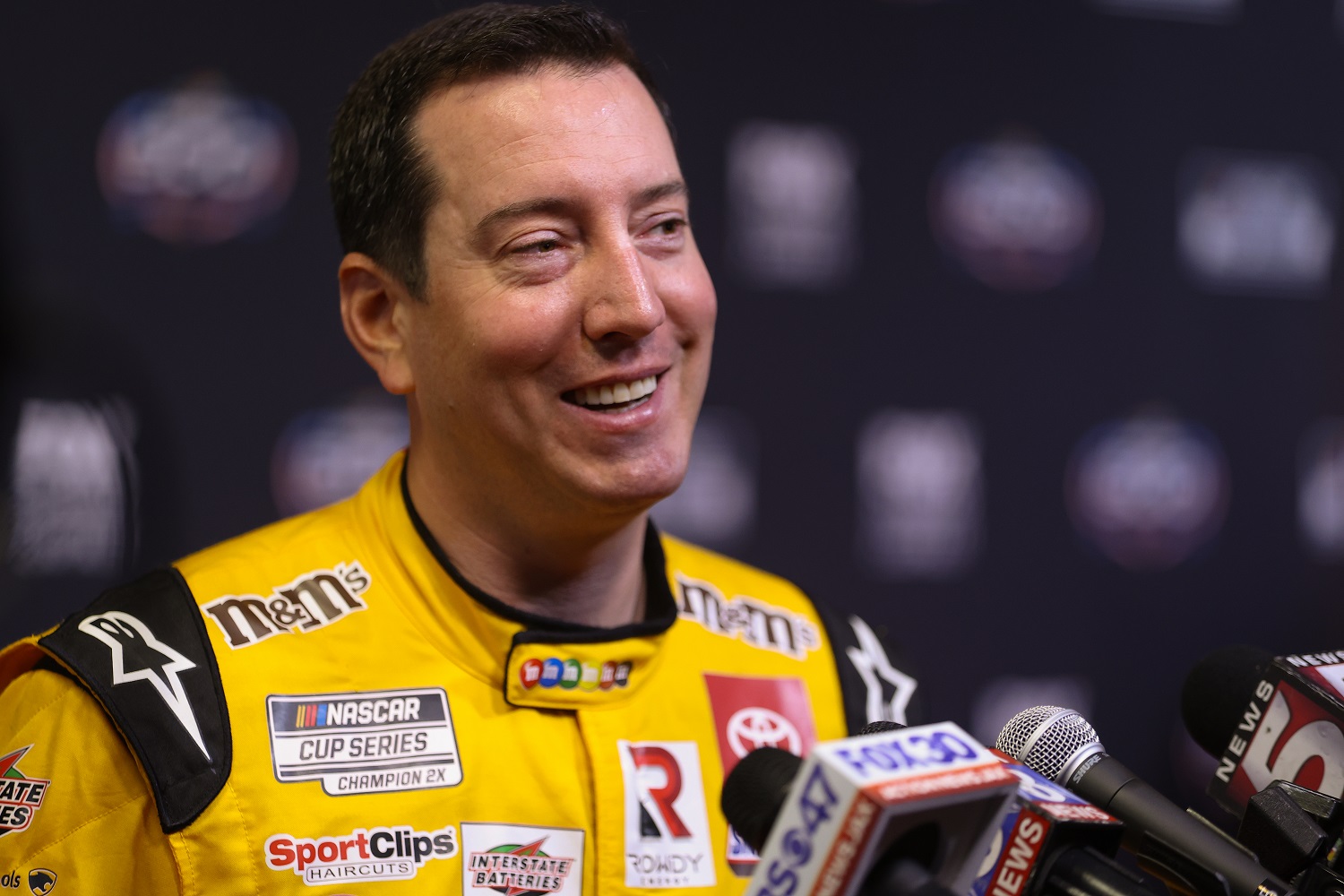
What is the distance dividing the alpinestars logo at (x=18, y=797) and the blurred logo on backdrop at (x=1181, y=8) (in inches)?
91.9

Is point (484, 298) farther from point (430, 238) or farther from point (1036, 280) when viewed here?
point (1036, 280)

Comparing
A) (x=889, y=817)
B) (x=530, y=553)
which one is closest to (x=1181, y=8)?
(x=530, y=553)

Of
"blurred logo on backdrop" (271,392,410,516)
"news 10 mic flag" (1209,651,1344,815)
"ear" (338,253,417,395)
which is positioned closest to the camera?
"news 10 mic flag" (1209,651,1344,815)

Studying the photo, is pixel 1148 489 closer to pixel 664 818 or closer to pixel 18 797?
pixel 664 818

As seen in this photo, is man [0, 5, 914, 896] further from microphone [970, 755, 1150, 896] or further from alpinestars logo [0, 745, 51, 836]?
microphone [970, 755, 1150, 896]

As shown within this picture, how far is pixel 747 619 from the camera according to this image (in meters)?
1.47

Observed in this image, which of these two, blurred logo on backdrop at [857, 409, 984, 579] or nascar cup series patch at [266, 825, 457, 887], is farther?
blurred logo on backdrop at [857, 409, 984, 579]

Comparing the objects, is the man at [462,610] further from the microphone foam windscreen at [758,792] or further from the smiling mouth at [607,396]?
the microphone foam windscreen at [758,792]

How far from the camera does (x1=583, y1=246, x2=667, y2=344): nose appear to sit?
114cm

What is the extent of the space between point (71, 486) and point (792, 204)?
4.44ft

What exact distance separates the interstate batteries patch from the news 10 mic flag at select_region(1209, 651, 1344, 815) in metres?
0.66

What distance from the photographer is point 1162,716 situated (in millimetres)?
2598

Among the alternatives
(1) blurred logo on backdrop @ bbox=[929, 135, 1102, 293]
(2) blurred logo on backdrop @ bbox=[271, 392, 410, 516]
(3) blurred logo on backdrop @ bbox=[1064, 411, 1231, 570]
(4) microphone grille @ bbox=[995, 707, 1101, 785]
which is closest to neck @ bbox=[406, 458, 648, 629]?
(4) microphone grille @ bbox=[995, 707, 1101, 785]

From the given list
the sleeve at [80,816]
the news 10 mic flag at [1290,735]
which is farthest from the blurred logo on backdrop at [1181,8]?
the sleeve at [80,816]
